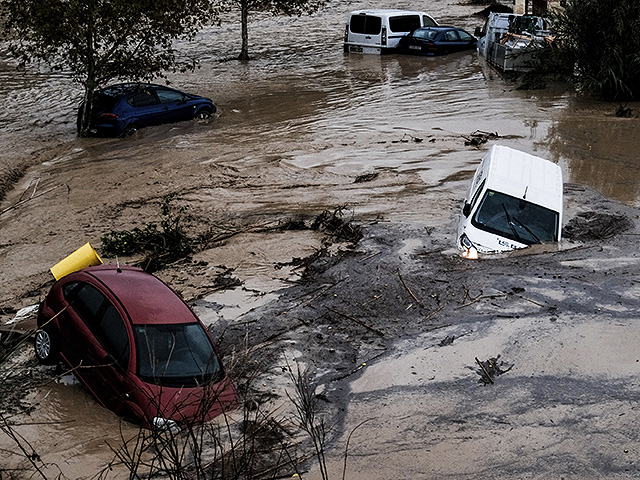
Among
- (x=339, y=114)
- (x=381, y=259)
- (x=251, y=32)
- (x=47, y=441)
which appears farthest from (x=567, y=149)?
(x=251, y=32)

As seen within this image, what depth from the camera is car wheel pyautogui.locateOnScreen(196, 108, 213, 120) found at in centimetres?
2095

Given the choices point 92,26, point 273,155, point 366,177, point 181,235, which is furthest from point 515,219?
point 92,26

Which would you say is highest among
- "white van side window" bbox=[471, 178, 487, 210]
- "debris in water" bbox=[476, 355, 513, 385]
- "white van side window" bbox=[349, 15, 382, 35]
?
"white van side window" bbox=[349, 15, 382, 35]

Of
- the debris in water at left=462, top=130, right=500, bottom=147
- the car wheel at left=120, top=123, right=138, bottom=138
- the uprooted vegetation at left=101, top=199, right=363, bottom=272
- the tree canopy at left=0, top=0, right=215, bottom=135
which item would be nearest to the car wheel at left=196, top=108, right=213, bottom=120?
the tree canopy at left=0, top=0, right=215, bottom=135

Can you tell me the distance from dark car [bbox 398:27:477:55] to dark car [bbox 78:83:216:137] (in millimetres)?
10991

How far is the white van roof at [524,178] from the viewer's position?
11.8m

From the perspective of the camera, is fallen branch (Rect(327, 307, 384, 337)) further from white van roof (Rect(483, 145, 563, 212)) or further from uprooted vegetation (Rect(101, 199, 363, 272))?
white van roof (Rect(483, 145, 563, 212))

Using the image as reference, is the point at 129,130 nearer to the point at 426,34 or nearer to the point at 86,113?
the point at 86,113

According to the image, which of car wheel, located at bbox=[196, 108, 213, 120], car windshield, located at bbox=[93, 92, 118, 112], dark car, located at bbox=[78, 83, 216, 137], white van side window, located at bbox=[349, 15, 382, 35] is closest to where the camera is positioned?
dark car, located at bbox=[78, 83, 216, 137]

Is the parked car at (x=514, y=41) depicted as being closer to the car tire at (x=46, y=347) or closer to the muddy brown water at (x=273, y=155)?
the muddy brown water at (x=273, y=155)

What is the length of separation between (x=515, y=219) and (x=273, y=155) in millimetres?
7450

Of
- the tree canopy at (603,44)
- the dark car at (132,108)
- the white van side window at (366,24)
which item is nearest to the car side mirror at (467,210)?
the dark car at (132,108)

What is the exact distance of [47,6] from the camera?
17578 millimetres

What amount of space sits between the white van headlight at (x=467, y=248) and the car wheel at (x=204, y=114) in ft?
36.5
